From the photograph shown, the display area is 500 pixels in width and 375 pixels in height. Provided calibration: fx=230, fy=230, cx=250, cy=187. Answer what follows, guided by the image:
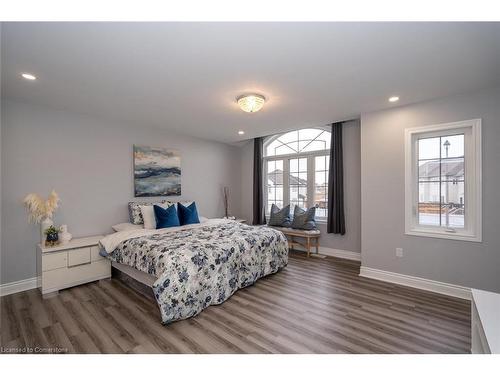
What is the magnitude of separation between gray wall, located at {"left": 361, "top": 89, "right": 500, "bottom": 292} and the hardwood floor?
392mm

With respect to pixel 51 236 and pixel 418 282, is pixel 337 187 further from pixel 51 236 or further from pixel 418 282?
pixel 51 236

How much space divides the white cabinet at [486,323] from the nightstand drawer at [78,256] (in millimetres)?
3865

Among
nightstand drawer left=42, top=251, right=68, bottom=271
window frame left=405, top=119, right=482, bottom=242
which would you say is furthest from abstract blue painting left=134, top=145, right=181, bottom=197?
window frame left=405, top=119, right=482, bottom=242

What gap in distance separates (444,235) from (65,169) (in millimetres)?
5124

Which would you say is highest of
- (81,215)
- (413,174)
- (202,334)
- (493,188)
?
(413,174)

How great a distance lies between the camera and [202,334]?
2035 millimetres

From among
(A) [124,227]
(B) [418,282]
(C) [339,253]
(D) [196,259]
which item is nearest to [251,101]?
(D) [196,259]

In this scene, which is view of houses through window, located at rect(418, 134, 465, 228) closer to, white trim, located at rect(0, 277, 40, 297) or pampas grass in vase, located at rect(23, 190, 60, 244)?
pampas grass in vase, located at rect(23, 190, 60, 244)

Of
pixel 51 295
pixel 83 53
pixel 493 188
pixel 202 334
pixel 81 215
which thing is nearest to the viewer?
pixel 83 53

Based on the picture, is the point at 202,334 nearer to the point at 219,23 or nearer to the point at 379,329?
the point at 379,329

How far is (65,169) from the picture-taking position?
10.7 ft
